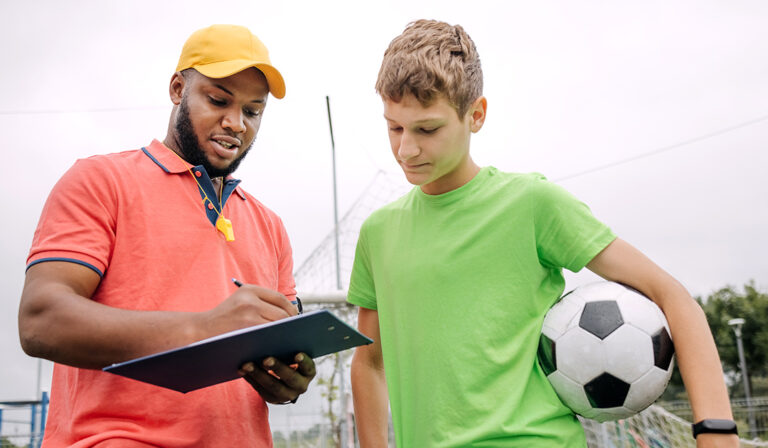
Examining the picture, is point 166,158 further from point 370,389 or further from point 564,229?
point 564,229

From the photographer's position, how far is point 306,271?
8.87 meters

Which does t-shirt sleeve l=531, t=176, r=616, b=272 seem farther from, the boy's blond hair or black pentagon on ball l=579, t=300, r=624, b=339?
the boy's blond hair

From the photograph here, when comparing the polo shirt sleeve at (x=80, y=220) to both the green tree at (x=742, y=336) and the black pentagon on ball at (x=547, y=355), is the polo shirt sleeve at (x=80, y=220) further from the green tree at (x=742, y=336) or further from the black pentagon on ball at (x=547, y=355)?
the green tree at (x=742, y=336)

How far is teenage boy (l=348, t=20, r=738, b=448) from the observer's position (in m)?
1.88

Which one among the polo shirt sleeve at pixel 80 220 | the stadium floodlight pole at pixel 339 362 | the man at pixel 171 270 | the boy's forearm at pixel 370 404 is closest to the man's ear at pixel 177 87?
the man at pixel 171 270

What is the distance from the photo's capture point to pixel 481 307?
79.9 inches

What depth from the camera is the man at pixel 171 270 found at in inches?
63.2

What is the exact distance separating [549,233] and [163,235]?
116 centimetres

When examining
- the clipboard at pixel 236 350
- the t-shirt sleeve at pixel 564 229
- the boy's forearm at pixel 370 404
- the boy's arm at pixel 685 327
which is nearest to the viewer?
the clipboard at pixel 236 350

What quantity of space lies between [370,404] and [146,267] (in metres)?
0.95

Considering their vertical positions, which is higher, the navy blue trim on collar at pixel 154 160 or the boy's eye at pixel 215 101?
the boy's eye at pixel 215 101

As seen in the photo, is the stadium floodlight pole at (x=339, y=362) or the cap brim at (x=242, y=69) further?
the stadium floodlight pole at (x=339, y=362)

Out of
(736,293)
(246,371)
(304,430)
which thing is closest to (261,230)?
(246,371)

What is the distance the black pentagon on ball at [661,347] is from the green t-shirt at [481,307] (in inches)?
11.4
